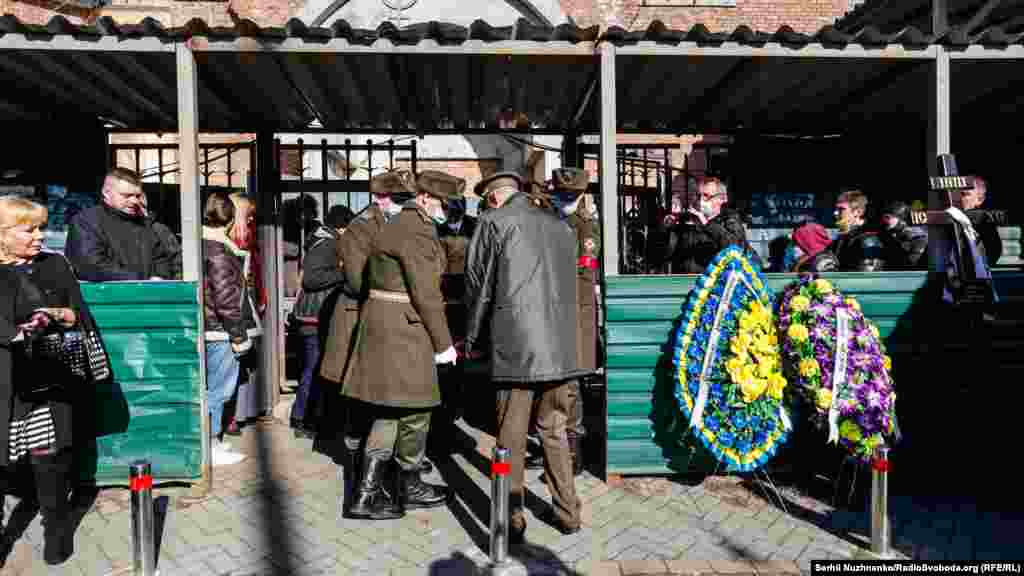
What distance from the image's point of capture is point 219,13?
623 inches

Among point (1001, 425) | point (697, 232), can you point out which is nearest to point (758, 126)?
point (697, 232)

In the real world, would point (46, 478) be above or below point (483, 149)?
below

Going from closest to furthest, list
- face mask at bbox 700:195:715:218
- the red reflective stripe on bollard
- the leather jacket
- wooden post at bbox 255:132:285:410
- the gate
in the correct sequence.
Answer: the red reflective stripe on bollard
the leather jacket
face mask at bbox 700:195:715:218
wooden post at bbox 255:132:285:410
the gate

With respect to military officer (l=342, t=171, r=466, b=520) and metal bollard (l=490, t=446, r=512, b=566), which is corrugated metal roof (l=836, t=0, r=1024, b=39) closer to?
military officer (l=342, t=171, r=466, b=520)

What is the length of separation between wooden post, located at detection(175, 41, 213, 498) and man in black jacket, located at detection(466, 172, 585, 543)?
186 centimetres

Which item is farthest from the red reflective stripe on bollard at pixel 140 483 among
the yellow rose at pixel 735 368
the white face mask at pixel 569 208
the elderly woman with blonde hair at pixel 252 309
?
the yellow rose at pixel 735 368

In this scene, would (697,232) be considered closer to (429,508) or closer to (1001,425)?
(1001,425)

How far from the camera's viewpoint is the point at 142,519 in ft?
12.2

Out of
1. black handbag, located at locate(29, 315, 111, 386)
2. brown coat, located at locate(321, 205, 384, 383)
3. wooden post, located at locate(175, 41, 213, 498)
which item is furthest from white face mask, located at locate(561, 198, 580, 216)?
black handbag, located at locate(29, 315, 111, 386)

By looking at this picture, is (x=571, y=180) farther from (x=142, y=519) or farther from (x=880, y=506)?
(x=142, y=519)

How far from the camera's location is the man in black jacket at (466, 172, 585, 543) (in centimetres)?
414

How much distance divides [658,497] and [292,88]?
164 inches

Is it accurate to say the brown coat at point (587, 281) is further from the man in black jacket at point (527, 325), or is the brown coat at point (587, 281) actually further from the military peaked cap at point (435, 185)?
the military peaked cap at point (435, 185)

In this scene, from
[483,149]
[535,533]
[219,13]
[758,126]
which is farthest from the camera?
[483,149]
